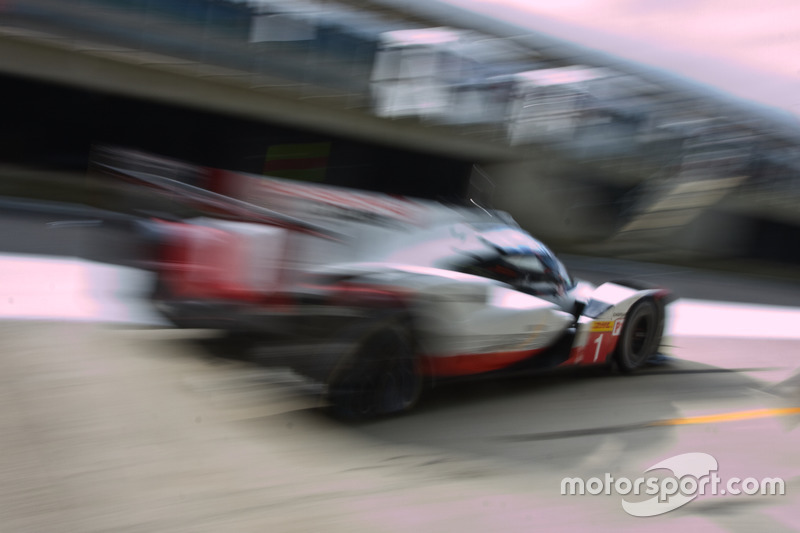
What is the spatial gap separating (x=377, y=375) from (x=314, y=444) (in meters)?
0.48

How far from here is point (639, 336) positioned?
5613 millimetres

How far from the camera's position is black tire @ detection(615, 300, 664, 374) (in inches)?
213

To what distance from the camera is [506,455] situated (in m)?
3.70

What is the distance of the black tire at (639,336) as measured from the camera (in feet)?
17.7

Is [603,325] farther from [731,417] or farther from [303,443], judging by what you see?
[303,443]

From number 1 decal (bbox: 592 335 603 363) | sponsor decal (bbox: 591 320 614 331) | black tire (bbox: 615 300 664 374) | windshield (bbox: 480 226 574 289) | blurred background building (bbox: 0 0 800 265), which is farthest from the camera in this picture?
blurred background building (bbox: 0 0 800 265)

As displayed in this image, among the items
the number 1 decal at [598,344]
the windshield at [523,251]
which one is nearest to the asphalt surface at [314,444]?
the number 1 decal at [598,344]

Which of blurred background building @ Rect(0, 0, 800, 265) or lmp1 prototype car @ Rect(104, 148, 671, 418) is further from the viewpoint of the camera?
blurred background building @ Rect(0, 0, 800, 265)

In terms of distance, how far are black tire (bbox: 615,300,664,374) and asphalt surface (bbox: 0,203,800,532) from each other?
138 millimetres

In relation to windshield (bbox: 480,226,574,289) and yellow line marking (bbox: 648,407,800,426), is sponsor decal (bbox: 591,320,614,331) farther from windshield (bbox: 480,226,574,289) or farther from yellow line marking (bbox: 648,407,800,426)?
yellow line marking (bbox: 648,407,800,426)
